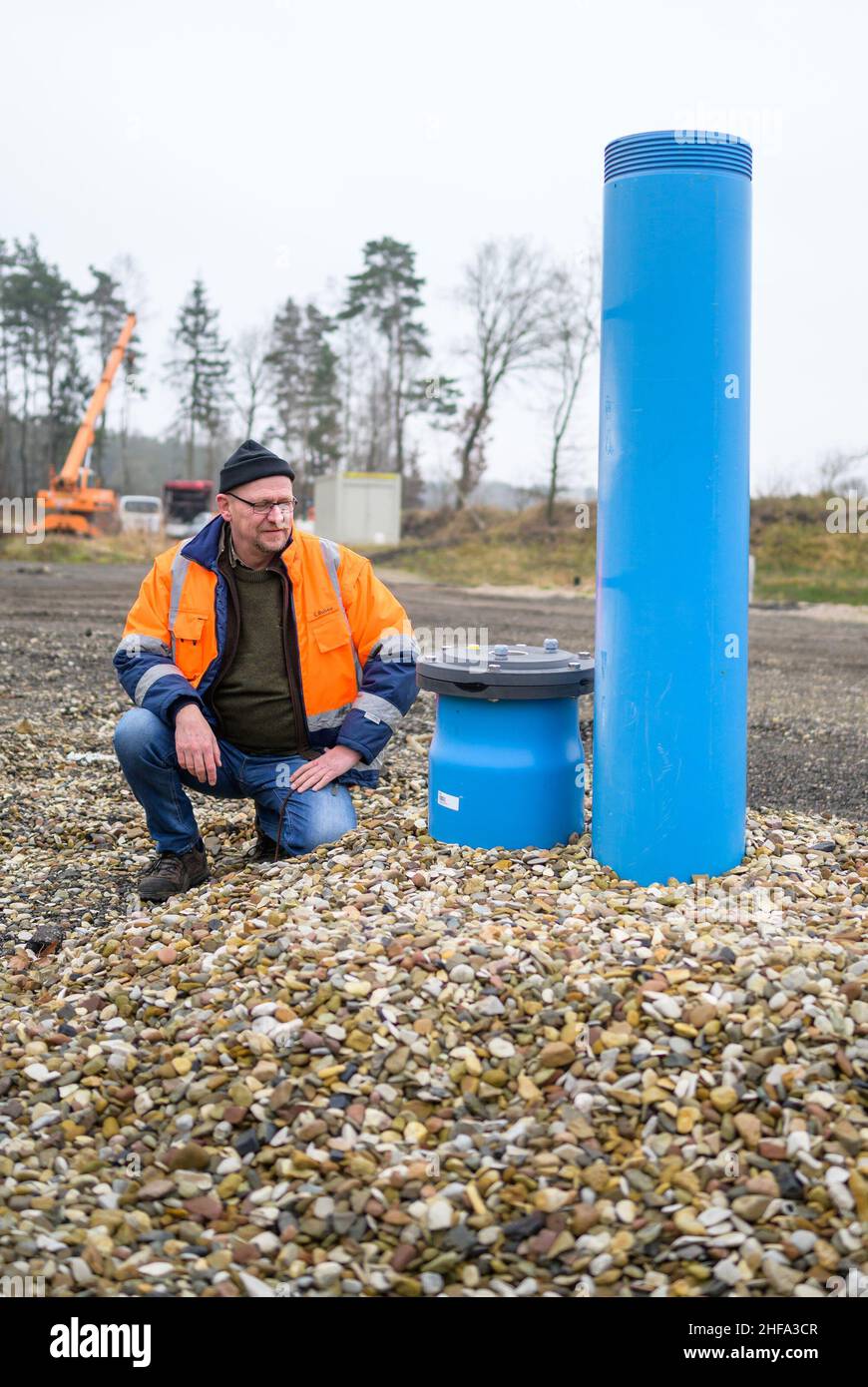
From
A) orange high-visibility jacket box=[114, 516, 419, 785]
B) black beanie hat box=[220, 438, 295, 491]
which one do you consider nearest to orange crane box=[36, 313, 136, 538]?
orange high-visibility jacket box=[114, 516, 419, 785]

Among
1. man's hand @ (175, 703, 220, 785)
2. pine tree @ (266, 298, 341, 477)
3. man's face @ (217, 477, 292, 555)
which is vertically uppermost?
pine tree @ (266, 298, 341, 477)

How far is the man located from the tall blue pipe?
1.19 m

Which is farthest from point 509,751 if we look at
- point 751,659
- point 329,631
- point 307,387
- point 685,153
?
point 307,387

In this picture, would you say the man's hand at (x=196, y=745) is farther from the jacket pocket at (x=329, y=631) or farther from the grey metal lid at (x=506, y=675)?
the grey metal lid at (x=506, y=675)

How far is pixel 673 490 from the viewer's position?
3.57 metres

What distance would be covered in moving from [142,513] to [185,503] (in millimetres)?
2205

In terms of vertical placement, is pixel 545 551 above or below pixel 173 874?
above

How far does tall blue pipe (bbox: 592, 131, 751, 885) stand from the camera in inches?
139

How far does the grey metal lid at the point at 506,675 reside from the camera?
3998 millimetres

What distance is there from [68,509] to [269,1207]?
108 ft

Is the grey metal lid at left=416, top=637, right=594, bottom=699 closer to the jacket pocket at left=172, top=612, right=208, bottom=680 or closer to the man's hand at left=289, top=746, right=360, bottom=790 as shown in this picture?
the man's hand at left=289, top=746, right=360, bottom=790

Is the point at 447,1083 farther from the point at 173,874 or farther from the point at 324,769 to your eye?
the point at 173,874

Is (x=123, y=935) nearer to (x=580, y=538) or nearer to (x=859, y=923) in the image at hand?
(x=859, y=923)
